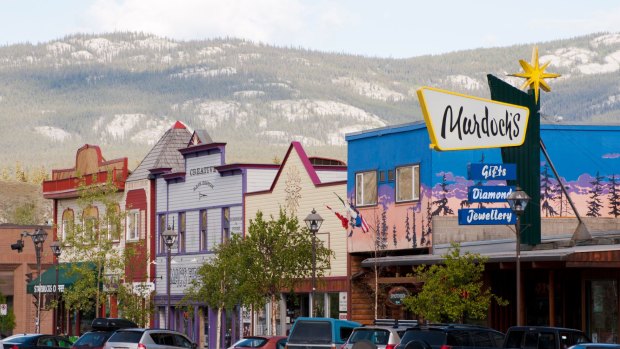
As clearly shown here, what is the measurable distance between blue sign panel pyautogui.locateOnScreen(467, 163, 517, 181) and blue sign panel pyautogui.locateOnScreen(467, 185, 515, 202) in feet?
1.16

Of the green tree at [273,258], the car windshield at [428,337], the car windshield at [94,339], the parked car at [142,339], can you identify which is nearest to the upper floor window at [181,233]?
the green tree at [273,258]

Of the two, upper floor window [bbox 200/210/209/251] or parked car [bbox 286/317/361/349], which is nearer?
parked car [bbox 286/317/361/349]

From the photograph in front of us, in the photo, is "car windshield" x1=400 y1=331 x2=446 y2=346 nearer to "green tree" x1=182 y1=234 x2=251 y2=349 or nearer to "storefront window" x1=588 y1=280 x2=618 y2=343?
"storefront window" x1=588 y1=280 x2=618 y2=343

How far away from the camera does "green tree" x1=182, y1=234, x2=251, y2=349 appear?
52.9 m

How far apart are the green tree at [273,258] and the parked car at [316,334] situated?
15.0m

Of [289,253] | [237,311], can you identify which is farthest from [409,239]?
[237,311]

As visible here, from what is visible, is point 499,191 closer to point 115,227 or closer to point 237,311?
point 237,311

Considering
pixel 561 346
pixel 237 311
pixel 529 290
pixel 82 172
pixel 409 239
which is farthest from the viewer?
pixel 82 172

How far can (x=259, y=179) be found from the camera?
63.5 metres

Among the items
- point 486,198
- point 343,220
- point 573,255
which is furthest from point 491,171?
point 343,220

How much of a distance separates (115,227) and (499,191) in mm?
32717

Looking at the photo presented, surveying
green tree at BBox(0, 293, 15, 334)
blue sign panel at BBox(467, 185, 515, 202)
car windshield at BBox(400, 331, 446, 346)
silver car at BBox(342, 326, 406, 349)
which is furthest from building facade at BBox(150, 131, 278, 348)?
car windshield at BBox(400, 331, 446, 346)

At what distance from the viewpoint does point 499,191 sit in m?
42.6

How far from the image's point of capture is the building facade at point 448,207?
48.1 m
